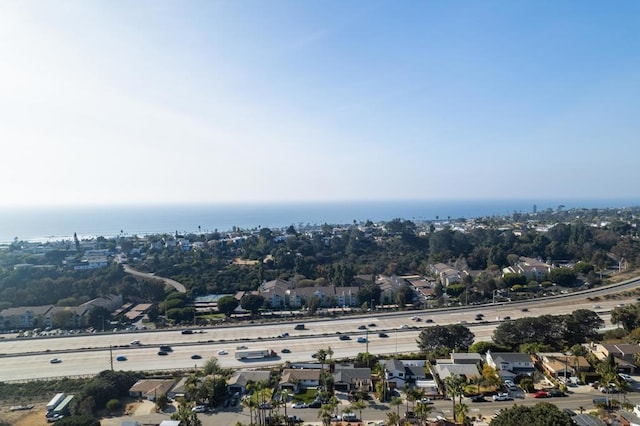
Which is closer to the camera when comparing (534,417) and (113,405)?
(534,417)

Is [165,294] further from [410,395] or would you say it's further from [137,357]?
[410,395]

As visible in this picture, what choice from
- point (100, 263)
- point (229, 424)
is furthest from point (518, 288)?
point (100, 263)

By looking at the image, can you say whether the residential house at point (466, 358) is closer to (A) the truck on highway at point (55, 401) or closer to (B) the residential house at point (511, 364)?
(B) the residential house at point (511, 364)

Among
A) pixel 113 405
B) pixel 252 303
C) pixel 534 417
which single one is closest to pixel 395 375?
pixel 534 417

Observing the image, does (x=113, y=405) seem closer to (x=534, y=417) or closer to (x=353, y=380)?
(x=353, y=380)

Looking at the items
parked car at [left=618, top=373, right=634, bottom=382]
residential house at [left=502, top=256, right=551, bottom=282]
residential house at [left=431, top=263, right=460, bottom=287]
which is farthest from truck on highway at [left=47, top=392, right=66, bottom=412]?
residential house at [left=502, top=256, right=551, bottom=282]

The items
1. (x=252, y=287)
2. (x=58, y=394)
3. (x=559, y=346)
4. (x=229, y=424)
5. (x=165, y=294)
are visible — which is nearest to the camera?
(x=229, y=424)
